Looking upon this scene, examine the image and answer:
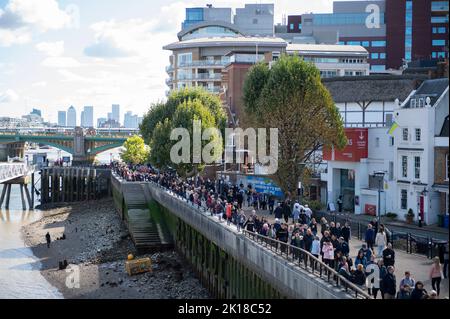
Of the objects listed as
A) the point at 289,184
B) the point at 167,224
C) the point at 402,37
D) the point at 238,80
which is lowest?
the point at 167,224

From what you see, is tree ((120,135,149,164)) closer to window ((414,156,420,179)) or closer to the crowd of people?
the crowd of people

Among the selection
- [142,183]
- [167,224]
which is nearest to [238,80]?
[142,183]

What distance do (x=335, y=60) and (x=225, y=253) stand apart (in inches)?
2572

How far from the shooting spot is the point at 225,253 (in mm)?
33312

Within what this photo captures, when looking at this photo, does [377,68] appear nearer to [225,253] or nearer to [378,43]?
[378,43]

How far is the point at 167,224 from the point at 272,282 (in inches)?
1067

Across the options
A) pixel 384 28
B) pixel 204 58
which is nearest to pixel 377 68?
pixel 384 28

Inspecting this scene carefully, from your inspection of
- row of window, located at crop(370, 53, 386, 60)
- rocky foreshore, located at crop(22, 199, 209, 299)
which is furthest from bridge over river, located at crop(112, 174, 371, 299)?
row of window, located at crop(370, 53, 386, 60)

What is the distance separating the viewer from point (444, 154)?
38188 mm

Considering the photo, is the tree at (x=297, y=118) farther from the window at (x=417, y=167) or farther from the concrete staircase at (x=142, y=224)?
the concrete staircase at (x=142, y=224)

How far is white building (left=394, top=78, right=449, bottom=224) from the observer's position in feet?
126

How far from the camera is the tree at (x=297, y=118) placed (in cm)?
4383

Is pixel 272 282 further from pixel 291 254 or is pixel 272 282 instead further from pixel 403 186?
pixel 403 186

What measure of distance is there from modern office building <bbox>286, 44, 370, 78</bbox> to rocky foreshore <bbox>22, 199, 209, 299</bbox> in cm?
3677
